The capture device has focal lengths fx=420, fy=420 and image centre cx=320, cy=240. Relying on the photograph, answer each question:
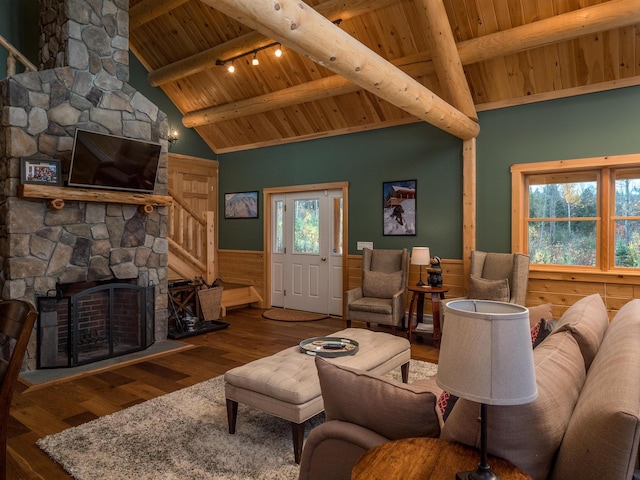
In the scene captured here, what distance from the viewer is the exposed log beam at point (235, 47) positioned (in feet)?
15.3

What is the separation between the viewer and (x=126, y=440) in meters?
Answer: 2.66

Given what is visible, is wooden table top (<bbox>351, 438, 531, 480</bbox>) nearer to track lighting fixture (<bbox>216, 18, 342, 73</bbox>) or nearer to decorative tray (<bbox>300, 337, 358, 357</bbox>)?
decorative tray (<bbox>300, 337, 358, 357</bbox>)

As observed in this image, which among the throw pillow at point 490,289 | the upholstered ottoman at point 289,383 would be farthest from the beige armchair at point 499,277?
the upholstered ottoman at point 289,383

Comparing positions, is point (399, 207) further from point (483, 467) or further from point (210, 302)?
point (483, 467)

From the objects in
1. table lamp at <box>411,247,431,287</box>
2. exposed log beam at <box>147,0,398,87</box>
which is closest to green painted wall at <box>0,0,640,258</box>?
table lamp at <box>411,247,431,287</box>

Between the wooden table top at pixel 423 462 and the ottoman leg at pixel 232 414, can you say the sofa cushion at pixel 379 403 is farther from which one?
the ottoman leg at pixel 232 414

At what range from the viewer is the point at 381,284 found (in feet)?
18.2

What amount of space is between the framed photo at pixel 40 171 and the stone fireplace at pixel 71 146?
0.06 metres

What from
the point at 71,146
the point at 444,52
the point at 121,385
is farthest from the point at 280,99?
the point at 121,385

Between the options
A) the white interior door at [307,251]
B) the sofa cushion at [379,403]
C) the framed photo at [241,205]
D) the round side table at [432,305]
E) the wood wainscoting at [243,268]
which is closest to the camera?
the sofa cushion at [379,403]

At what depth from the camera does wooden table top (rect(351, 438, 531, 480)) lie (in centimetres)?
116

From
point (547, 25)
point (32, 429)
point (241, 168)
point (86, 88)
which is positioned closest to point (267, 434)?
point (32, 429)

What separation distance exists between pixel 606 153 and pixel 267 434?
4460 millimetres

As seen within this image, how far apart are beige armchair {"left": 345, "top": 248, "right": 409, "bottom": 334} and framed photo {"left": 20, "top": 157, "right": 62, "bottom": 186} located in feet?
11.4
